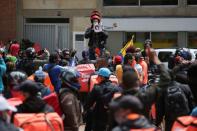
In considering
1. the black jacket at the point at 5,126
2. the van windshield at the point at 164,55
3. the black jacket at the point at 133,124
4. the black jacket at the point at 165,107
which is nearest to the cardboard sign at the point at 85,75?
the black jacket at the point at 165,107

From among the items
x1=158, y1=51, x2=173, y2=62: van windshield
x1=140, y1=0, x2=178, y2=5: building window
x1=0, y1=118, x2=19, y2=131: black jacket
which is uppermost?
x1=140, y1=0, x2=178, y2=5: building window

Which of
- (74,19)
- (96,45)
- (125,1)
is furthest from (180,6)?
(96,45)

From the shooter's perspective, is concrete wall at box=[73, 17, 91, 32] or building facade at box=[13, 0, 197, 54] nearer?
building facade at box=[13, 0, 197, 54]

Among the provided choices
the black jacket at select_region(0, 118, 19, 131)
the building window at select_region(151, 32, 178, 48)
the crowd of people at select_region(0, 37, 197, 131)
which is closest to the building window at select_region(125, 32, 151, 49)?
the building window at select_region(151, 32, 178, 48)

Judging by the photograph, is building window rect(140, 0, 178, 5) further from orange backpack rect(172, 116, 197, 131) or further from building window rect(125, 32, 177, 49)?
orange backpack rect(172, 116, 197, 131)

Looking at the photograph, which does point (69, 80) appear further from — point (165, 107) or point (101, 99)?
point (165, 107)

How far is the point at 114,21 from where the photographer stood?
30703mm

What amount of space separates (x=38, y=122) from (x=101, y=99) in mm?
2633

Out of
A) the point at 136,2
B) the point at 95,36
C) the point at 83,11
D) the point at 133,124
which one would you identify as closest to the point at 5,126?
the point at 133,124

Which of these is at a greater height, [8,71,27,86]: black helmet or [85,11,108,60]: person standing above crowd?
[85,11,108,60]: person standing above crowd

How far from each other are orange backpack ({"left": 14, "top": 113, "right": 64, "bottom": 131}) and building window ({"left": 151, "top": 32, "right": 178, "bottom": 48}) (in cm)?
2445

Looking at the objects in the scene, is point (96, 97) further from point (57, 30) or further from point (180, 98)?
point (57, 30)

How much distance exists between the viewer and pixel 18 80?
8.37 metres

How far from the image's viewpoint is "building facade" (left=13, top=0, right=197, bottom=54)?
1197 inches
